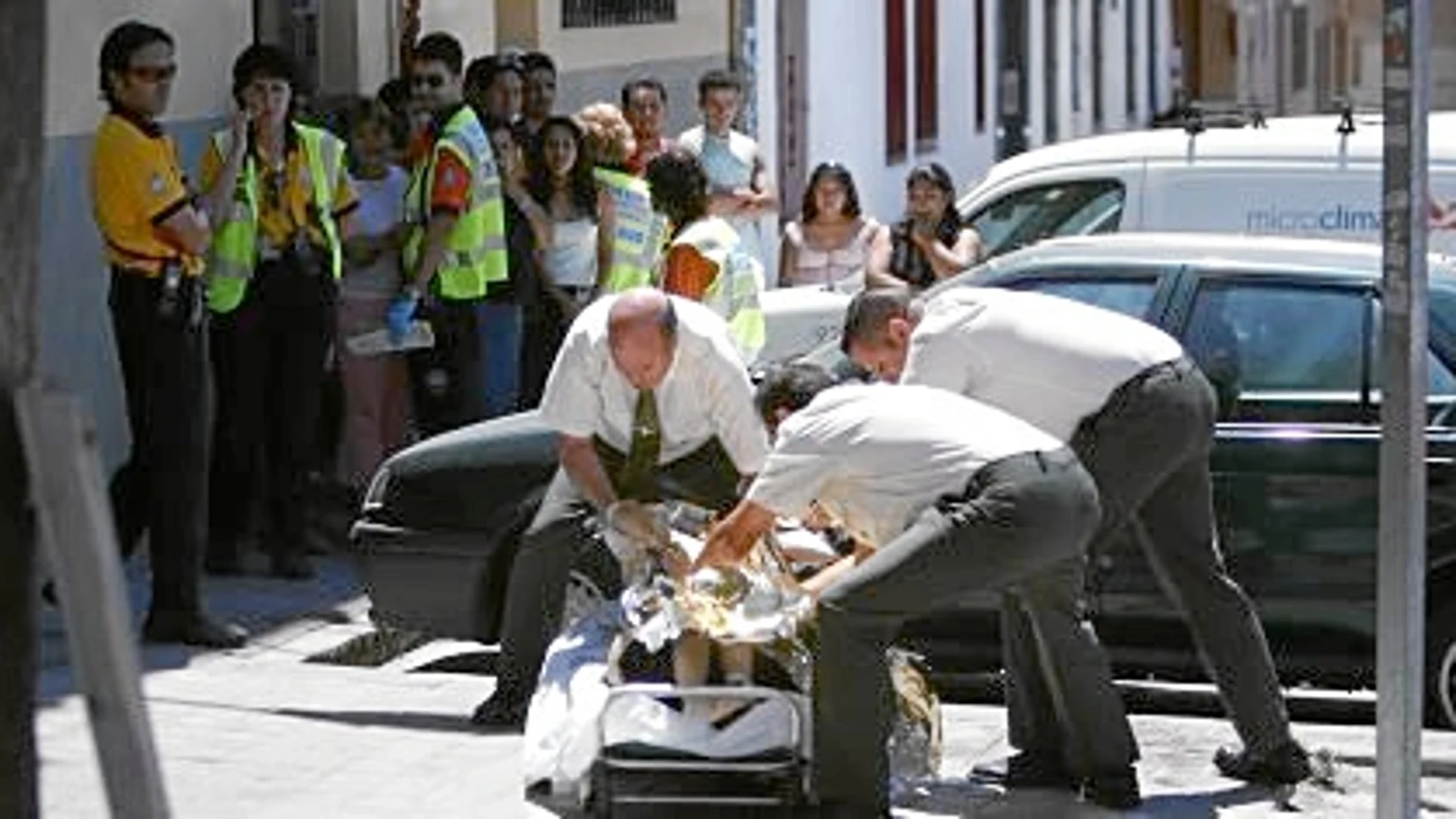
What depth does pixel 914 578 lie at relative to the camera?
27.5ft

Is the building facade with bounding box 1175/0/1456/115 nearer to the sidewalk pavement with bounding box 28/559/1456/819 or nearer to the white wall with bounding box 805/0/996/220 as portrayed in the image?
the white wall with bounding box 805/0/996/220

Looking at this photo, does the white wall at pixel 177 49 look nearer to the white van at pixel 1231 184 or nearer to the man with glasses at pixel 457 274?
the man with glasses at pixel 457 274

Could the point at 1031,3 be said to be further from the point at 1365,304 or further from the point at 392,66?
the point at 1365,304

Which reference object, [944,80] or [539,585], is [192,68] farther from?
[944,80]

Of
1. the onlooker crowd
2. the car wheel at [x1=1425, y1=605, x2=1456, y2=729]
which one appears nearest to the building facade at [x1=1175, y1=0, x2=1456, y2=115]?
the onlooker crowd

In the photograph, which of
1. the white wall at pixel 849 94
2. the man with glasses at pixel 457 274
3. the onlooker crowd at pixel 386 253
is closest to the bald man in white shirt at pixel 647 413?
the onlooker crowd at pixel 386 253

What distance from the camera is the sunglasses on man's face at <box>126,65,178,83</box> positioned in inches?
447

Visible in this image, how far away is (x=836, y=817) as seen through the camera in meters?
8.56

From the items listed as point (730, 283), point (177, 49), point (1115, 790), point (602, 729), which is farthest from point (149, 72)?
point (1115, 790)

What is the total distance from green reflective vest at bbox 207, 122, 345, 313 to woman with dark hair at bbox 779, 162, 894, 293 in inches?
122

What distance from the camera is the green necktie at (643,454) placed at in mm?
9750

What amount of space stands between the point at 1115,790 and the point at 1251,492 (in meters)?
1.89

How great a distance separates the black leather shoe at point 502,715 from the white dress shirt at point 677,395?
88 cm

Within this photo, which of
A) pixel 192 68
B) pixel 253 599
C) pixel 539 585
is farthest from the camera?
pixel 192 68
